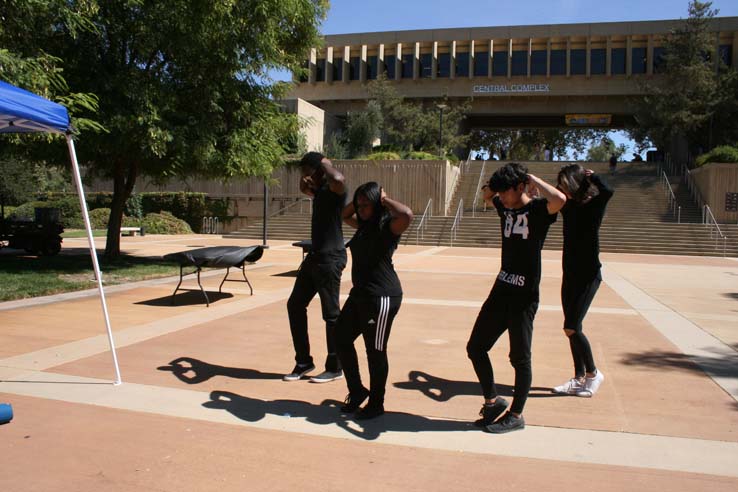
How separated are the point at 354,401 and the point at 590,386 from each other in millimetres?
2004

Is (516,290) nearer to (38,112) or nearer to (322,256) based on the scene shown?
(322,256)

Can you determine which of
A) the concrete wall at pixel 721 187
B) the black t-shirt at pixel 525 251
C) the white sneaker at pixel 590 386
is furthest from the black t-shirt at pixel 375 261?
the concrete wall at pixel 721 187

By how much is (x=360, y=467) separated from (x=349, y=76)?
4863 centimetres

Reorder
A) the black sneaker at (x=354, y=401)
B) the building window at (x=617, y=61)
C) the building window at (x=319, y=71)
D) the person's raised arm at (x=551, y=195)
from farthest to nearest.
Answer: the building window at (x=319, y=71) < the building window at (x=617, y=61) < the black sneaker at (x=354, y=401) < the person's raised arm at (x=551, y=195)

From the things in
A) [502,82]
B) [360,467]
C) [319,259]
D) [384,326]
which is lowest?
[360,467]

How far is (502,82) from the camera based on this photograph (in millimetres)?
46438

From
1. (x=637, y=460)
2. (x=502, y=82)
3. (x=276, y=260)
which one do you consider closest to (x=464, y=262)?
(x=276, y=260)

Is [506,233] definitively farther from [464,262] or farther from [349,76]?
[349,76]

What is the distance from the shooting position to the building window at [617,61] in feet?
149

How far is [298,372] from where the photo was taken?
17.0ft

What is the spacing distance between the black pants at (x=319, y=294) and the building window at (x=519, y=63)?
45.0 meters

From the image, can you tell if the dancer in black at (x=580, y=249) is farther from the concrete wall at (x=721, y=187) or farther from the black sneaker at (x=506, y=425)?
the concrete wall at (x=721, y=187)

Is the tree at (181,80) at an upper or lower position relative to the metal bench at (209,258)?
upper

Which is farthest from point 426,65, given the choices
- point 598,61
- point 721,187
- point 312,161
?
point 312,161
